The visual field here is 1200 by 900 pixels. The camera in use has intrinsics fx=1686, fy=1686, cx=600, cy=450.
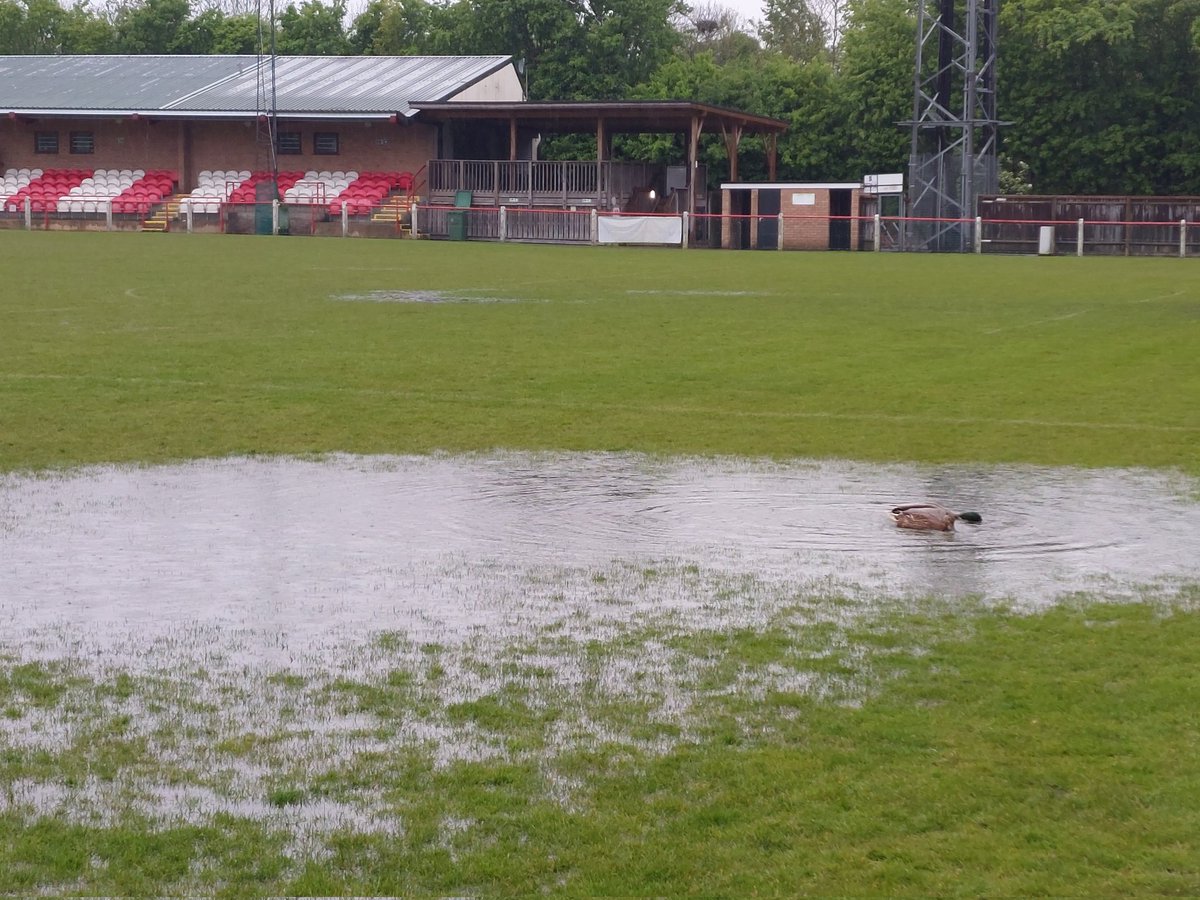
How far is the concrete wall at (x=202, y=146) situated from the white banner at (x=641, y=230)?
11335 mm

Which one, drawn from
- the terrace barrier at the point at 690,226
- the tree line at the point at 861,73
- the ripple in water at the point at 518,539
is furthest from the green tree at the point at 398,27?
the ripple in water at the point at 518,539

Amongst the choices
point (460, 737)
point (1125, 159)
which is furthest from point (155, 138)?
point (460, 737)

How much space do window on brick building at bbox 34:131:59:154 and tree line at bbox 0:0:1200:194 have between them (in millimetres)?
8942

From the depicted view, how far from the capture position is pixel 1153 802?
502 cm

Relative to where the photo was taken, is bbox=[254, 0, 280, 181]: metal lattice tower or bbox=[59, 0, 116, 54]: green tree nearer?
bbox=[254, 0, 280, 181]: metal lattice tower

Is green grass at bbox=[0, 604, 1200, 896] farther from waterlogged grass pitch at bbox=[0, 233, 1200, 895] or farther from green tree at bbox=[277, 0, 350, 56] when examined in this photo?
green tree at bbox=[277, 0, 350, 56]

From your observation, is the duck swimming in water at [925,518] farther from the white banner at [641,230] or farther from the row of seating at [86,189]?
the row of seating at [86,189]

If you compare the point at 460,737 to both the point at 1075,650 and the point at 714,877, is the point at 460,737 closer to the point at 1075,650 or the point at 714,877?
the point at 714,877

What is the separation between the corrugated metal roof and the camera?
2443 inches

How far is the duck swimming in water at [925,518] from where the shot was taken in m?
9.21

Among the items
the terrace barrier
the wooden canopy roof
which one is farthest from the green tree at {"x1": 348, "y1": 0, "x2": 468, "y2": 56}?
the terrace barrier

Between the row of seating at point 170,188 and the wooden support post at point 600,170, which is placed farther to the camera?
the row of seating at point 170,188

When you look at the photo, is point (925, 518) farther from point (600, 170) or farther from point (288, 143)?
point (288, 143)

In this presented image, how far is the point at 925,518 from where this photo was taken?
9227 mm
